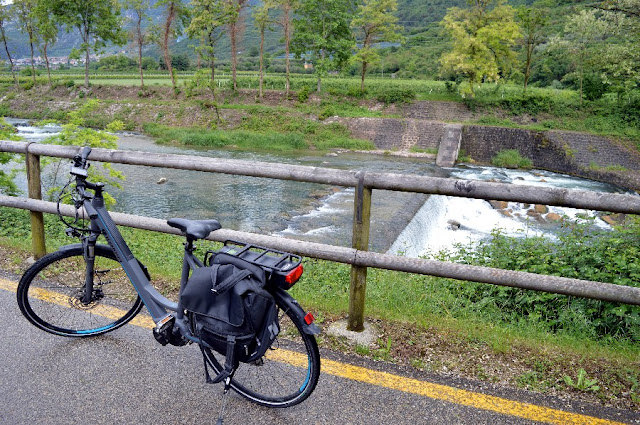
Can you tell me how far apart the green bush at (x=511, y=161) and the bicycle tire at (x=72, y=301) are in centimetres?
2690

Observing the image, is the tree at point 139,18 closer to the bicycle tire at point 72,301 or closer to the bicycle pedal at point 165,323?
the bicycle tire at point 72,301

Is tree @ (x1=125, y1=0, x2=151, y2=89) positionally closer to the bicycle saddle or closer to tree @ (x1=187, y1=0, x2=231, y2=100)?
tree @ (x1=187, y1=0, x2=231, y2=100)

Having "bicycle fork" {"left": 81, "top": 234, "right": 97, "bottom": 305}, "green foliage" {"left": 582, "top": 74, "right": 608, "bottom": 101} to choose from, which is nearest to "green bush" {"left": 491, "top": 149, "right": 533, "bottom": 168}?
"green foliage" {"left": 582, "top": 74, "right": 608, "bottom": 101}

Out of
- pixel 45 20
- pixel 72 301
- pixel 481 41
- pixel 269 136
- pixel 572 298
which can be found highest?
pixel 45 20

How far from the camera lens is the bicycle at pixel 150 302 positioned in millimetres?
2867

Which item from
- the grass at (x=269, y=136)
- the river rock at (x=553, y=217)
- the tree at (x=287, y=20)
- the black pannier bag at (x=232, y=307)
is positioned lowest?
the river rock at (x=553, y=217)

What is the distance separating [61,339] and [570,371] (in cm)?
349

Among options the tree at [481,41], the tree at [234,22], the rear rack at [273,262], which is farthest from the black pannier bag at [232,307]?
the tree at [234,22]

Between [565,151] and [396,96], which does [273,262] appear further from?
[396,96]

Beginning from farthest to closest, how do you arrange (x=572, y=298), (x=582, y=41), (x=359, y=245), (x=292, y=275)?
1. (x=582, y=41)
2. (x=572, y=298)
3. (x=359, y=245)
4. (x=292, y=275)

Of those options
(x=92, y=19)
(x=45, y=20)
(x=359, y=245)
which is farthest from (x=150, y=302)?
(x=45, y=20)

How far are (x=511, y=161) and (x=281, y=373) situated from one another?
2764 centimetres

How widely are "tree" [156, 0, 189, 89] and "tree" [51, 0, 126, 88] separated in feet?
15.9

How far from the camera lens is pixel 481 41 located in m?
35.2
